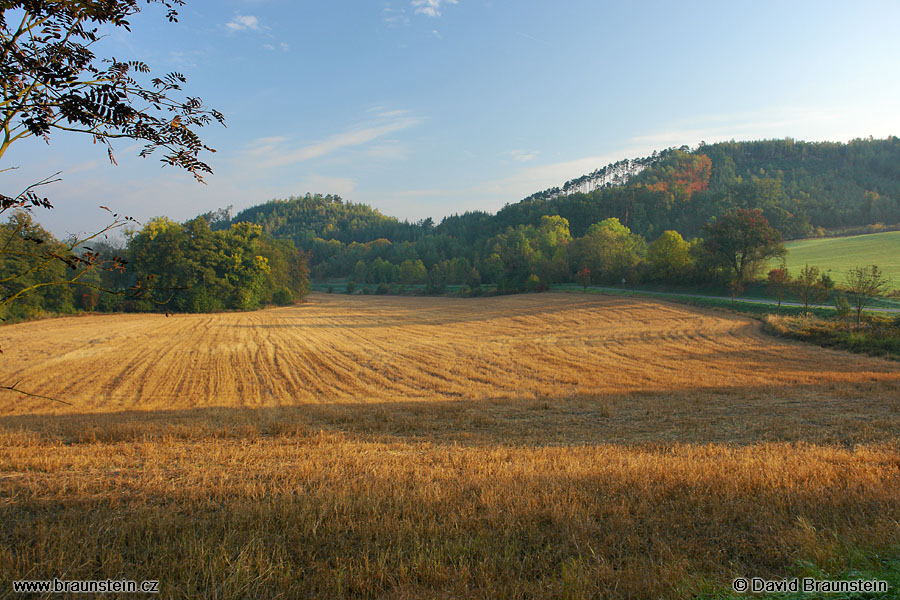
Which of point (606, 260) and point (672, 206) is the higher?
point (672, 206)

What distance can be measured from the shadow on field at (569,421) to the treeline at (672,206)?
205 feet

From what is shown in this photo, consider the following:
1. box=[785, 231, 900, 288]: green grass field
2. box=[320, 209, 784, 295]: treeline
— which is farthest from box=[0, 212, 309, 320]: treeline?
box=[785, 231, 900, 288]: green grass field

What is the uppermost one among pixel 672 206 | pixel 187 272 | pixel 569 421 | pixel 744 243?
pixel 672 206

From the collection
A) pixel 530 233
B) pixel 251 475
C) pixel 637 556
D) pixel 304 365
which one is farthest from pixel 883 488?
pixel 530 233

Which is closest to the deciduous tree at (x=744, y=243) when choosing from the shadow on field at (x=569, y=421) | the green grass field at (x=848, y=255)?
the green grass field at (x=848, y=255)

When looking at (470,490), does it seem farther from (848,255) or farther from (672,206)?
(672,206)

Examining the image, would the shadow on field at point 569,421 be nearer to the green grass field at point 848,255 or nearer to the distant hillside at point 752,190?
the green grass field at point 848,255

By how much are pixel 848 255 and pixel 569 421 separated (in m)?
79.7

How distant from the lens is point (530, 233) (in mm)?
104188

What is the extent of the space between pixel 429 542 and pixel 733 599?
254 centimetres

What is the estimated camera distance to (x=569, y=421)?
40.4ft

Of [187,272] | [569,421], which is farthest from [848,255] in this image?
[187,272]

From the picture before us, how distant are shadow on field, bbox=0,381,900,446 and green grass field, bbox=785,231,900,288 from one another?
47.9 meters

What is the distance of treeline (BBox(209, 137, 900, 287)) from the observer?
328 feet
